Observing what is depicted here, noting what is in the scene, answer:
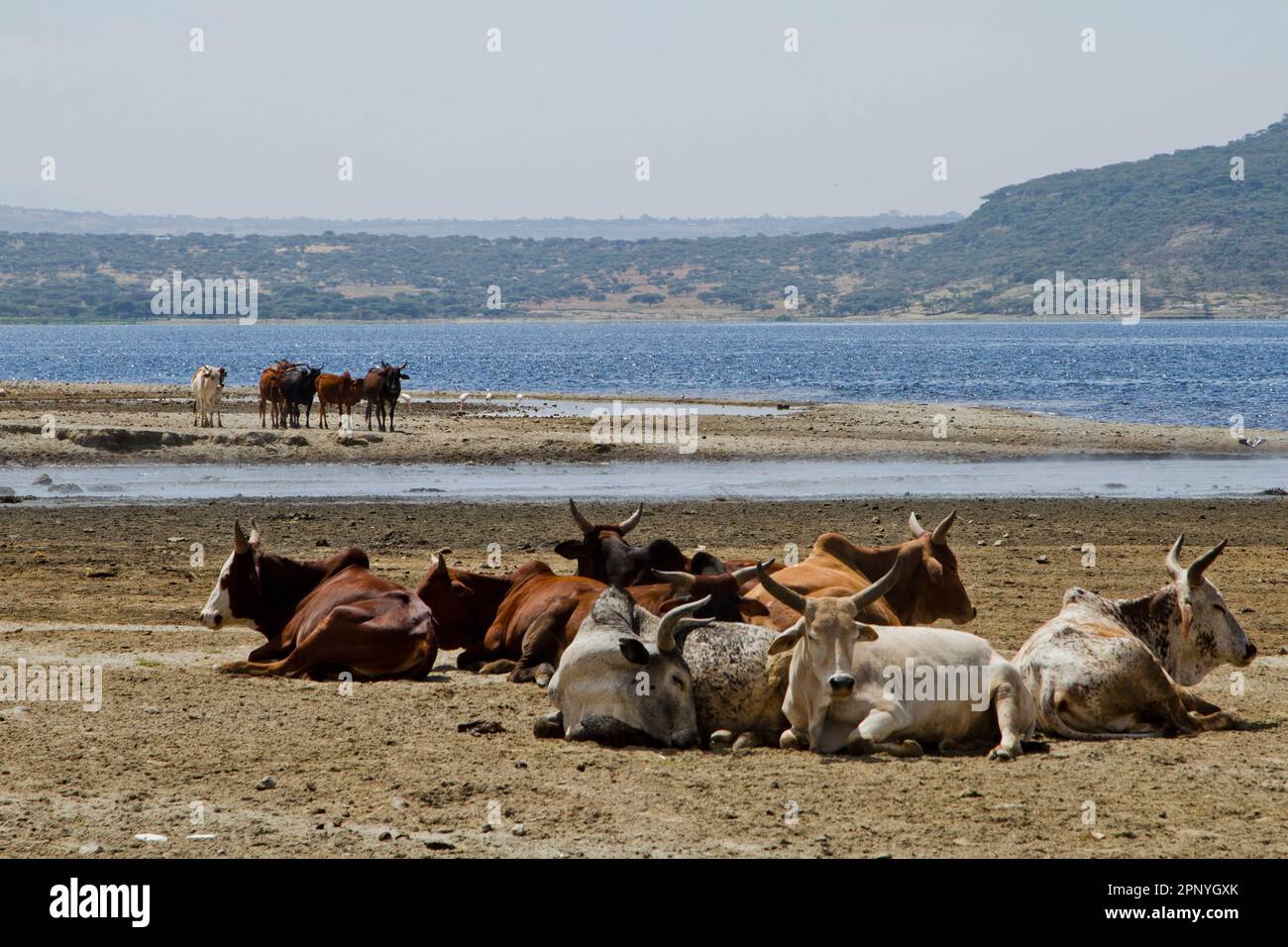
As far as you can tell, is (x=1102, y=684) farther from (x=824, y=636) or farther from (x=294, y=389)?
(x=294, y=389)

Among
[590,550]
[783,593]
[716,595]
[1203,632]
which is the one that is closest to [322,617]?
[590,550]

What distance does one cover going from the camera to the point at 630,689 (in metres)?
9.68

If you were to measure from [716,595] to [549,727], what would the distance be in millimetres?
1499

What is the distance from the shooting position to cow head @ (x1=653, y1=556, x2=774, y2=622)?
10.5 metres

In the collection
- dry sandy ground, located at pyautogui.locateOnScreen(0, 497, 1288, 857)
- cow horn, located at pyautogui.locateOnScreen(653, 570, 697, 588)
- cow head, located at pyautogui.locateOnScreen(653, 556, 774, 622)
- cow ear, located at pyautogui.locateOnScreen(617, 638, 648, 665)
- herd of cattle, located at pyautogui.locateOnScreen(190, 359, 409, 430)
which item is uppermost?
herd of cattle, located at pyautogui.locateOnScreen(190, 359, 409, 430)

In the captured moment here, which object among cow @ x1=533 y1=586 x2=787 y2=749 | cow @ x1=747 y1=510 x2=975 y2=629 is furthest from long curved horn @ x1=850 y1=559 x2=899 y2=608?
cow @ x1=747 y1=510 x2=975 y2=629

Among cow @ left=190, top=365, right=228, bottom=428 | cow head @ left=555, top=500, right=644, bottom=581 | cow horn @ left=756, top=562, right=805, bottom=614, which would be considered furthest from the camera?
cow @ left=190, top=365, right=228, bottom=428

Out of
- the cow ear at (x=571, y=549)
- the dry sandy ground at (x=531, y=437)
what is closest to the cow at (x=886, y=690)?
the cow ear at (x=571, y=549)

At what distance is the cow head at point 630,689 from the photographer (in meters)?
9.61

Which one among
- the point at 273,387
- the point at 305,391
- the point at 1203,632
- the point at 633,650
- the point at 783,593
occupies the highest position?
the point at 273,387

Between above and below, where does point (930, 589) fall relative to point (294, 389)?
below

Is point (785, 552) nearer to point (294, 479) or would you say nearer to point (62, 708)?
point (62, 708)

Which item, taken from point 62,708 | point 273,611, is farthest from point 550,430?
point 62,708

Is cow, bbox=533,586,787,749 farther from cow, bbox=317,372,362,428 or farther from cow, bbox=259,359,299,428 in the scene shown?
cow, bbox=259,359,299,428
